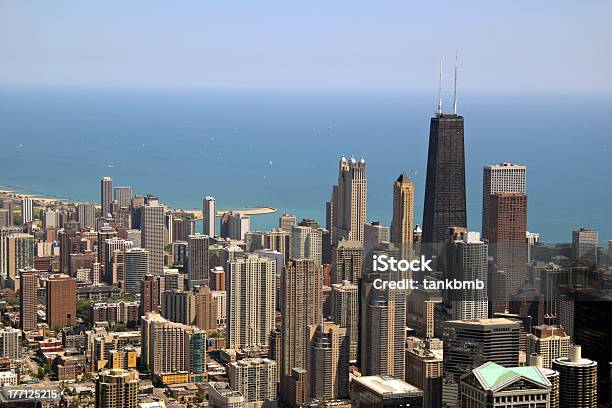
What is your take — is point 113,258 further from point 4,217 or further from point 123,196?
point 123,196

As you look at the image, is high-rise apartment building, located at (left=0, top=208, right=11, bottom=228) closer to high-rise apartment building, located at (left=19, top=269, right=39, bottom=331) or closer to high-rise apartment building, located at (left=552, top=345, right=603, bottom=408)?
high-rise apartment building, located at (left=19, top=269, right=39, bottom=331)

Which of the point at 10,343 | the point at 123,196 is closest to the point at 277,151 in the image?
the point at 123,196

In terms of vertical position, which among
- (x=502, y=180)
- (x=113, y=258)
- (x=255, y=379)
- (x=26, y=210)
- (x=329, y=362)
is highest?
(x=502, y=180)

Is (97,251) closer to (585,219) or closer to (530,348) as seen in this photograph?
(585,219)

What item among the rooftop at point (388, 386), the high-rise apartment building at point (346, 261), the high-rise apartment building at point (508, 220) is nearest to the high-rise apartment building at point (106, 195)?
the high-rise apartment building at point (508, 220)

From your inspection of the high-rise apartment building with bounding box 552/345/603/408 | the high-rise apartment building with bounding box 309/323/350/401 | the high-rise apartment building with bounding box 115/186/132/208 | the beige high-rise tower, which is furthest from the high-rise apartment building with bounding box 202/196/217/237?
the high-rise apartment building with bounding box 552/345/603/408

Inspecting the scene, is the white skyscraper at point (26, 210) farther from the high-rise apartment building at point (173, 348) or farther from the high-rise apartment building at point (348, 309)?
the high-rise apartment building at point (348, 309)
